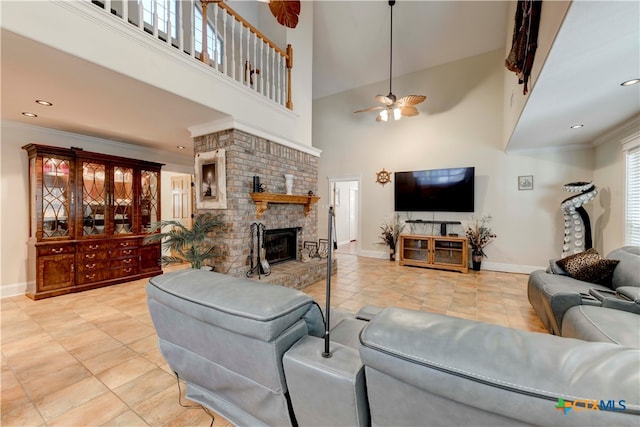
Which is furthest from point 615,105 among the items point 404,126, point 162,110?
point 162,110

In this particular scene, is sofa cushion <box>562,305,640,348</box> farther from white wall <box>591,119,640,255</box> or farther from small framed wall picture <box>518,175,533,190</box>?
small framed wall picture <box>518,175,533,190</box>

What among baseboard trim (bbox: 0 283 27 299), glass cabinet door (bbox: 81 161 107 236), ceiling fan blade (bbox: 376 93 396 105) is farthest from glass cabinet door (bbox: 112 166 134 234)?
ceiling fan blade (bbox: 376 93 396 105)

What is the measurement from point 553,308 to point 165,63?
417 centimetres

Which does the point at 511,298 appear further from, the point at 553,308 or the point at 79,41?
the point at 79,41

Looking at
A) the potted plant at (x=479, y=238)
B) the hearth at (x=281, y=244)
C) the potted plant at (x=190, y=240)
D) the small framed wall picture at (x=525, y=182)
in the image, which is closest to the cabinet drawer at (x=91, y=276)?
the potted plant at (x=190, y=240)

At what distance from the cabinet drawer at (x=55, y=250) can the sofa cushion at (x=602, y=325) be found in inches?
223

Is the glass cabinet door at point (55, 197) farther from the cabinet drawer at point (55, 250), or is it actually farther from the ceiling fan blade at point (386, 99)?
the ceiling fan blade at point (386, 99)

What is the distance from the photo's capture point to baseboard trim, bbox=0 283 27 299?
3463 millimetres

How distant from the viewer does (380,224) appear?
6199mm

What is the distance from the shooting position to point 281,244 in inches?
176

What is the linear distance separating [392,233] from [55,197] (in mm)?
5995

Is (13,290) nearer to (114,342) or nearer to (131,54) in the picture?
(114,342)

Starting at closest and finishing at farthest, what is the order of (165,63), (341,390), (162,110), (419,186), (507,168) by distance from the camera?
(341,390), (165,63), (162,110), (507,168), (419,186)

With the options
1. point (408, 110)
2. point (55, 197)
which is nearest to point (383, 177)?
point (408, 110)
